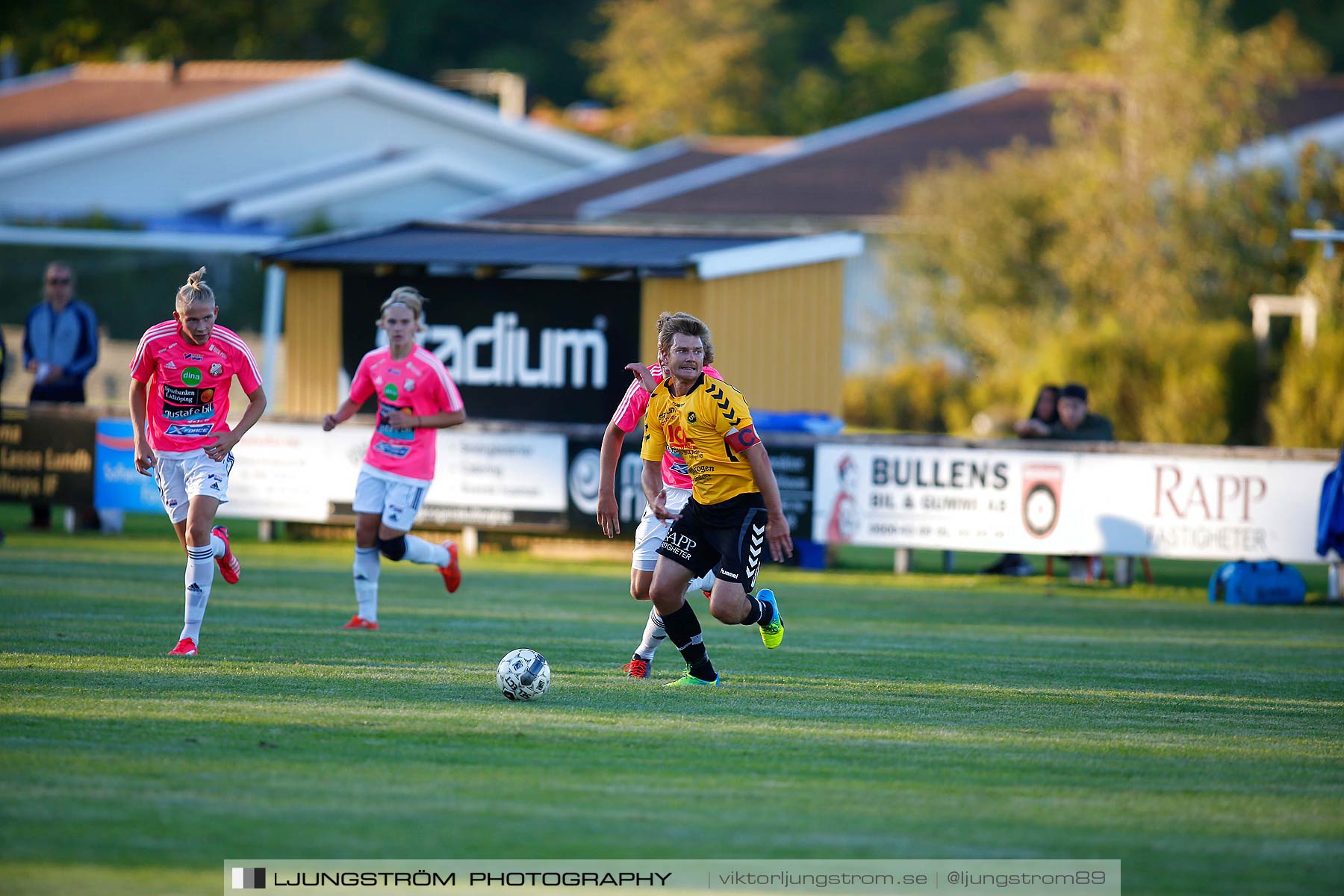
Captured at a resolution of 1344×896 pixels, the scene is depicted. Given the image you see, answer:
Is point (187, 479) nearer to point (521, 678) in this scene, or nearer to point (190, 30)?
point (521, 678)

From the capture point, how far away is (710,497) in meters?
8.74

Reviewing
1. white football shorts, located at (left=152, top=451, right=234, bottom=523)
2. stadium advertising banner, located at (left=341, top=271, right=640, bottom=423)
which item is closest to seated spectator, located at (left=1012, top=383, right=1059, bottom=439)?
stadium advertising banner, located at (left=341, top=271, right=640, bottom=423)

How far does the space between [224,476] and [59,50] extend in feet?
179

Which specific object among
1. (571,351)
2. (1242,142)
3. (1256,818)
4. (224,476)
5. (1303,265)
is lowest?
(1256,818)

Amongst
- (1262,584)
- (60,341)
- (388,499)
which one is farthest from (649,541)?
(60,341)

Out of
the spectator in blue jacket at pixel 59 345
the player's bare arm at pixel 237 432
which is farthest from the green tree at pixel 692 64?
the player's bare arm at pixel 237 432

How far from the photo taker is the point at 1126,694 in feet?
31.5

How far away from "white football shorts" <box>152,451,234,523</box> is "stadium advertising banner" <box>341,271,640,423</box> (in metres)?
8.09

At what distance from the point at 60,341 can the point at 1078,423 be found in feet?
35.3

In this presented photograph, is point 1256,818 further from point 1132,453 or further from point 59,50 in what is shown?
point 59,50

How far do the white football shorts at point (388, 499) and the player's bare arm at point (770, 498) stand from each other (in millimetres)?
3446

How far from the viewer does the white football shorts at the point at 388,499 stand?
437 inches

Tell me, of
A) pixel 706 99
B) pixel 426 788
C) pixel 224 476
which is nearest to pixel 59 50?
pixel 706 99

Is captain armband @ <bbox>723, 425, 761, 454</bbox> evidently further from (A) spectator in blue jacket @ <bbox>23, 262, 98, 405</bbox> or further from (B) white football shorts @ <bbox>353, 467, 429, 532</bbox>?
(A) spectator in blue jacket @ <bbox>23, 262, 98, 405</bbox>
